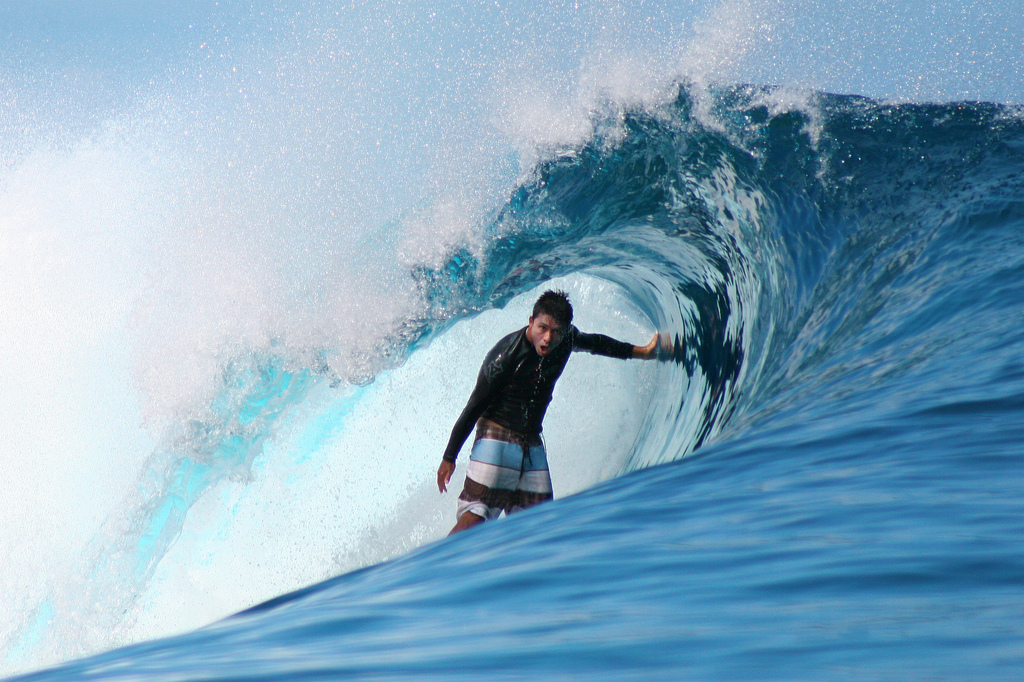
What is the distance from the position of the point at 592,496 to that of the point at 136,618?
19.9 feet

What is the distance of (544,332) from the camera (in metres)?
3.87

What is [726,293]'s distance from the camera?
538cm

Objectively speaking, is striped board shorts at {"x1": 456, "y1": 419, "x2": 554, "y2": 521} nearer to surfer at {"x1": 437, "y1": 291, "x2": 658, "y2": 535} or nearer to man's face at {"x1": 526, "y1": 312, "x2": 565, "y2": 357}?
surfer at {"x1": 437, "y1": 291, "x2": 658, "y2": 535}

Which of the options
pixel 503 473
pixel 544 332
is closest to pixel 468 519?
pixel 503 473

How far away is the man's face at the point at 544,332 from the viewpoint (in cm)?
386

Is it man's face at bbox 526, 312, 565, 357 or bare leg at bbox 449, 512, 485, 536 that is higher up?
man's face at bbox 526, 312, 565, 357

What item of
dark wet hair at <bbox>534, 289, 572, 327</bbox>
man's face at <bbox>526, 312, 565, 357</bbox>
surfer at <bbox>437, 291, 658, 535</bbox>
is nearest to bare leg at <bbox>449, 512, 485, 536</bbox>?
surfer at <bbox>437, 291, 658, 535</bbox>

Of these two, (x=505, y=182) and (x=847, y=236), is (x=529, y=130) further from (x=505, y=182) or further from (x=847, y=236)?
(x=847, y=236)

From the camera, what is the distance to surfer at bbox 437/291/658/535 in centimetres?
389

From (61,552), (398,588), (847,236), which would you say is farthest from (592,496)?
(61,552)

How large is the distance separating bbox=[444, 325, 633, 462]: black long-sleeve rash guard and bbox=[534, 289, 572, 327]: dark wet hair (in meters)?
0.11

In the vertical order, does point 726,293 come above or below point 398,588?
above

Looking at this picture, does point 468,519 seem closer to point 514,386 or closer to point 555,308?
point 514,386

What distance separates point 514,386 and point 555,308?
0.40m
